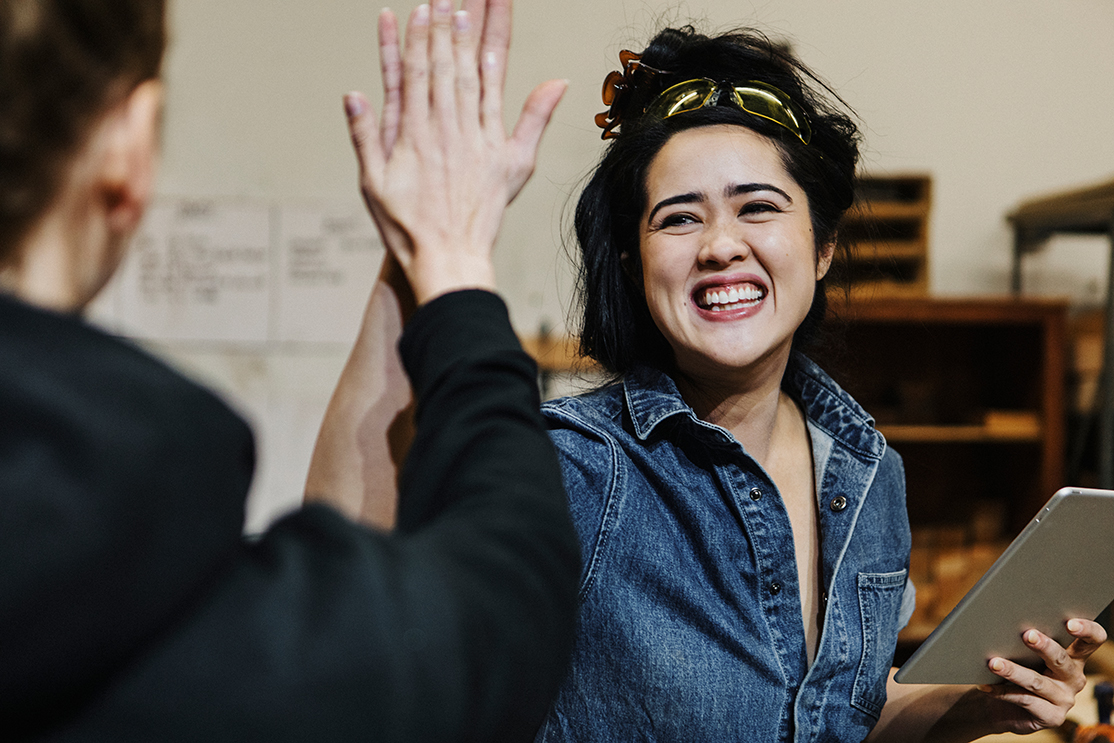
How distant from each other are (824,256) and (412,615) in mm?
1149

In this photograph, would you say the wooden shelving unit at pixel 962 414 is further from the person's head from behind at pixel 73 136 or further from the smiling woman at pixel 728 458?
the person's head from behind at pixel 73 136

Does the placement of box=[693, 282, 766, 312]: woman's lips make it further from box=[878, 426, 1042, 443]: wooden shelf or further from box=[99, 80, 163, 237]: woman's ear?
box=[878, 426, 1042, 443]: wooden shelf

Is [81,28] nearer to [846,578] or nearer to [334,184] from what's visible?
[846,578]

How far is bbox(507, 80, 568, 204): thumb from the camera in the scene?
0.67 meters

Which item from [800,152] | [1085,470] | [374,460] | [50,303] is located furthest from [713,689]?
[1085,470]

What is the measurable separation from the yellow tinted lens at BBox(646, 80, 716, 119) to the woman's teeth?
0.30 metres

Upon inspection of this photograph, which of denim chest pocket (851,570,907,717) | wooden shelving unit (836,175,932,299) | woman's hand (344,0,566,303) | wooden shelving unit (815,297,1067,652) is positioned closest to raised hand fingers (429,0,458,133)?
woman's hand (344,0,566,303)

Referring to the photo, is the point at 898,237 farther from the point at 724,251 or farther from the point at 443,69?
the point at 443,69

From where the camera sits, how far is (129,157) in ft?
1.57

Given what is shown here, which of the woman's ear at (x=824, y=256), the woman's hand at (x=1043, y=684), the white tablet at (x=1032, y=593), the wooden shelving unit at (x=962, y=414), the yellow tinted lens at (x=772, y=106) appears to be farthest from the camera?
the wooden shelving unit at (x=962, y=414)

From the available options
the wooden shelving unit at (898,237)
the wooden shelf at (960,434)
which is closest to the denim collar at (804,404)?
the wooden shelving unit at (898,237)

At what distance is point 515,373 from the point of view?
A: 0.58m

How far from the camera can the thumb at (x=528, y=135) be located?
673 millimetres

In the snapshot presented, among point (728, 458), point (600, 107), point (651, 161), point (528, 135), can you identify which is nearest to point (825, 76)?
Result: point (600, 107)
